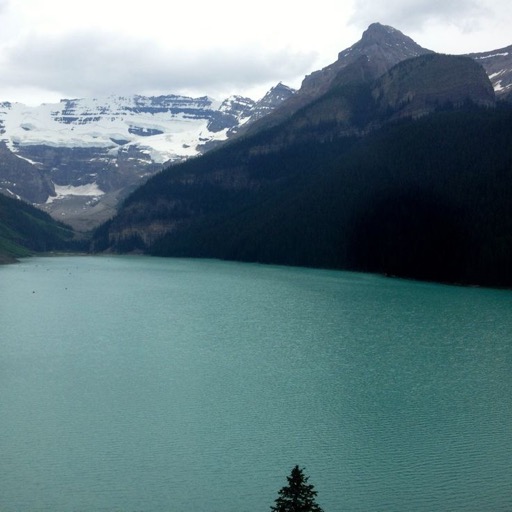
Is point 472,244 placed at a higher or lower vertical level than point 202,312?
higher

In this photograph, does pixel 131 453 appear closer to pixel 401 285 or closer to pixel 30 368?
pixel 30 368

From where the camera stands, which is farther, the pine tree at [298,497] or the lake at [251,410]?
the lake at [251,410]

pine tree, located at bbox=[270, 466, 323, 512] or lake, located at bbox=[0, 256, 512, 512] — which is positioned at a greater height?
pine tree, located at bbox=[270, 466, 323, 512]

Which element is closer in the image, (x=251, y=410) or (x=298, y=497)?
(x=298, y=497)

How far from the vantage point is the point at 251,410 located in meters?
44.2

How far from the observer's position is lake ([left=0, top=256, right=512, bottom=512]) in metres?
31.8

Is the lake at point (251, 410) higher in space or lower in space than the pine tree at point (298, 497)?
lower

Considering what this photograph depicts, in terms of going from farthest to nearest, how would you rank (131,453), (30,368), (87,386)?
(30,368) < (87,386) < (131,453)

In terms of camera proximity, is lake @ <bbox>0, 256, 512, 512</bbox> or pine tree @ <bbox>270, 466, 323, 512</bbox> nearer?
pine tree @ <bbox>270, 466, 323, 512</bbox>

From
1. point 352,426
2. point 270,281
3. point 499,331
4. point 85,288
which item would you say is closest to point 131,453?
point 352,426

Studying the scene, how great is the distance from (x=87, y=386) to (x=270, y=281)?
95.0 metres

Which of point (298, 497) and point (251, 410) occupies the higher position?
point (298, 497)

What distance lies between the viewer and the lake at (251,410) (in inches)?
1252

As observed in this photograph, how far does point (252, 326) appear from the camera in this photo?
80.6m
